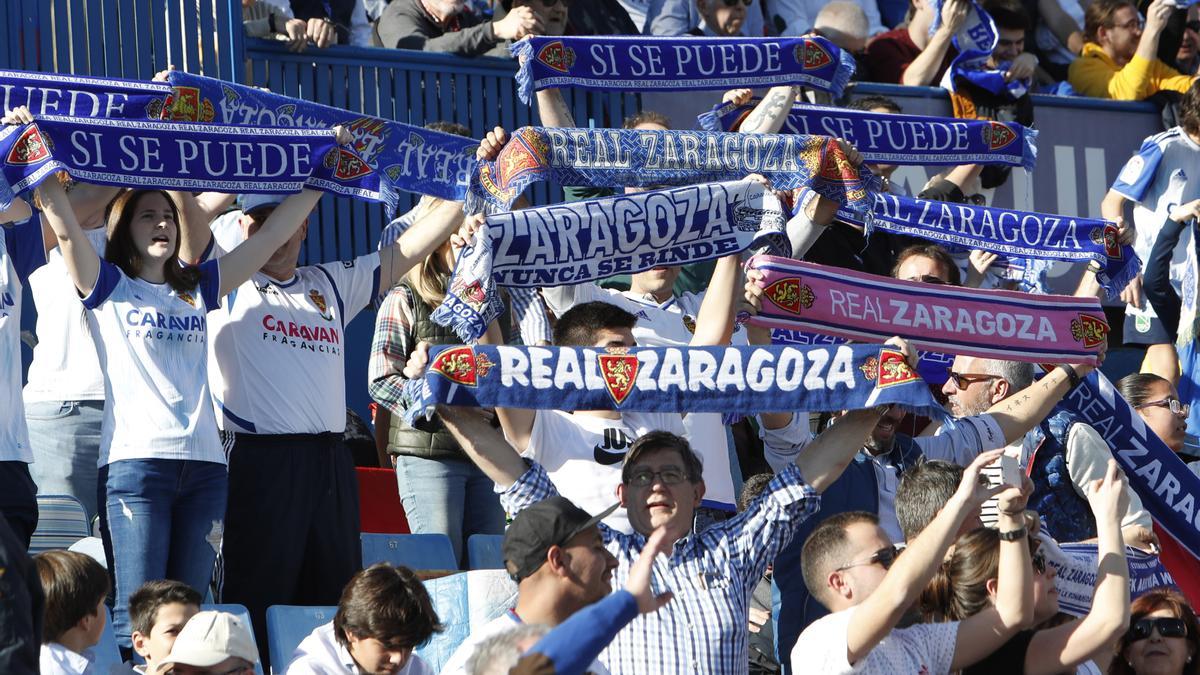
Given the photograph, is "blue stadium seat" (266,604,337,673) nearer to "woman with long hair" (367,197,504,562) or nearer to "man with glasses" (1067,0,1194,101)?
"woman with long hair" (367,197,504,562)

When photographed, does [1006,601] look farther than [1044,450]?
No

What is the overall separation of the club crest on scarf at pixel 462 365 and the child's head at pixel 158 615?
0.98 m

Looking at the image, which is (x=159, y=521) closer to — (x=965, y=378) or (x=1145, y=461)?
(x=965, y=378)

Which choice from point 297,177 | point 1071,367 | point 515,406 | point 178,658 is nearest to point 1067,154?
point 1071,367

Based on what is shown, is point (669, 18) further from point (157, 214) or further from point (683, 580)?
point (683, 580)

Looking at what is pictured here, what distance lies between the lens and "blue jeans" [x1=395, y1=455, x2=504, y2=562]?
740 centimetres

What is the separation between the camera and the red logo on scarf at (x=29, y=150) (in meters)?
6.42

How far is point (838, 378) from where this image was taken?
5.82m

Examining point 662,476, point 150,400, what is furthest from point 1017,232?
point 150,400

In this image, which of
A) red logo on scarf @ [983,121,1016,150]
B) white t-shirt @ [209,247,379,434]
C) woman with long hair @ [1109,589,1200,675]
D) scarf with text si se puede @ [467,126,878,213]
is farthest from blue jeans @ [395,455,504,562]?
red logo on scarf @ [983,121,1016,150]

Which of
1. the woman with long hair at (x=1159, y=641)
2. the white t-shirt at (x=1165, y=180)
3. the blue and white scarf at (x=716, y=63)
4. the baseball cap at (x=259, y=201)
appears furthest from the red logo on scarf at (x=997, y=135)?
the baseball cap at (x=259, y=201)

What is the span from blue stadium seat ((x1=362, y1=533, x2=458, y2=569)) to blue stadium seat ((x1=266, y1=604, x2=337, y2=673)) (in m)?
0.79

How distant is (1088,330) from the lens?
6.93 metres

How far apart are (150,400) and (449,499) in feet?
4.80
